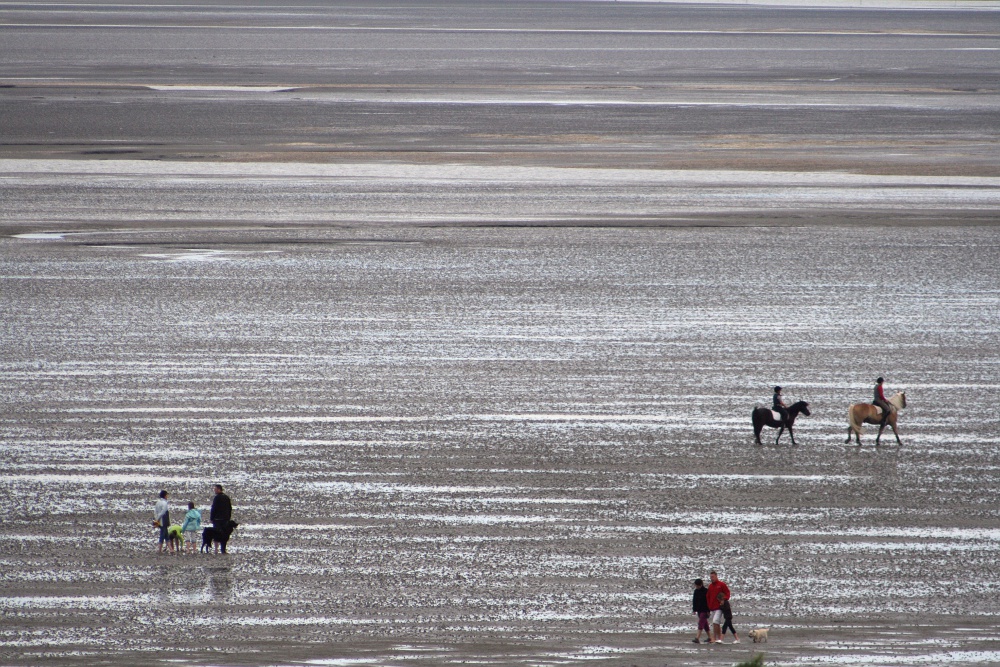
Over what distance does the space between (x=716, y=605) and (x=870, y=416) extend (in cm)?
688

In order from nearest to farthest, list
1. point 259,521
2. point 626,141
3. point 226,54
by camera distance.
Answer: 1. point 259,521
2. point 626,141
3. point 226,54

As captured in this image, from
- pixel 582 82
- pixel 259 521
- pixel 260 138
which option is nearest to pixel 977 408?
pixel 259 521

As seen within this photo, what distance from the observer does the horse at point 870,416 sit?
18562mm

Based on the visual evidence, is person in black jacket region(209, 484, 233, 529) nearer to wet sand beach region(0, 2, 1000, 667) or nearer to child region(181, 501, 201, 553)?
child region(181, 501, 201, 553)

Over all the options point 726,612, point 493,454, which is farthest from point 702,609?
point 493,454

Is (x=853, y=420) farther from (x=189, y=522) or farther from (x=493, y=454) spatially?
(x=189, y=522)

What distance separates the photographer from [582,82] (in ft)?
215

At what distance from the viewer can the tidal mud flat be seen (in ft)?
42.7

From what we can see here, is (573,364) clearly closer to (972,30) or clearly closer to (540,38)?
(540,38)

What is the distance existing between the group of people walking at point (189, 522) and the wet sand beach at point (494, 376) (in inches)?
10.4

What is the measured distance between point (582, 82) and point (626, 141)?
18.5m

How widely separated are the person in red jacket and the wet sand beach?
29 centimetres

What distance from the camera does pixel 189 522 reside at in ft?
49.0

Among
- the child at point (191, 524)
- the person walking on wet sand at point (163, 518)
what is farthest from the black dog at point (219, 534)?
the person walking on wet sand at point (163, 518)
